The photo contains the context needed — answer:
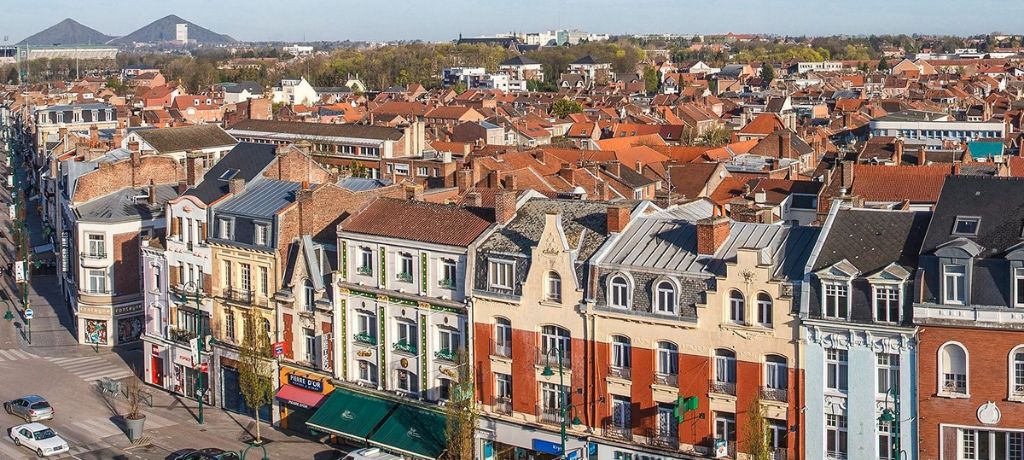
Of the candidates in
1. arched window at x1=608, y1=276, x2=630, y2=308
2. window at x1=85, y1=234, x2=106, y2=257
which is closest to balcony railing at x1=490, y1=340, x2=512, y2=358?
arched window at x1=608, y1=276, x2=630, y2=308

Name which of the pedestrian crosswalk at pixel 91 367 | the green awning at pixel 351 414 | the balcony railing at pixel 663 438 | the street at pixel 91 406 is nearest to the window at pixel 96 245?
the street at pixel 91 406

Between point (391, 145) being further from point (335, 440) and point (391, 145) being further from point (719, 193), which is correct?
point (335, 440)

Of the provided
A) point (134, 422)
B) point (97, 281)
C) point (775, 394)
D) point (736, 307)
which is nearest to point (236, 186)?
point (134, 422)

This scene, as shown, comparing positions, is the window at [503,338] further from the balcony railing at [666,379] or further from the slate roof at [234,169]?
the slate roof at [234,169]

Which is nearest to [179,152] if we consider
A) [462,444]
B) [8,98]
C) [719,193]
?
[719,193]

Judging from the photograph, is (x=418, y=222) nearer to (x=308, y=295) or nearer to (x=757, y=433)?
(x=308, y=295)
